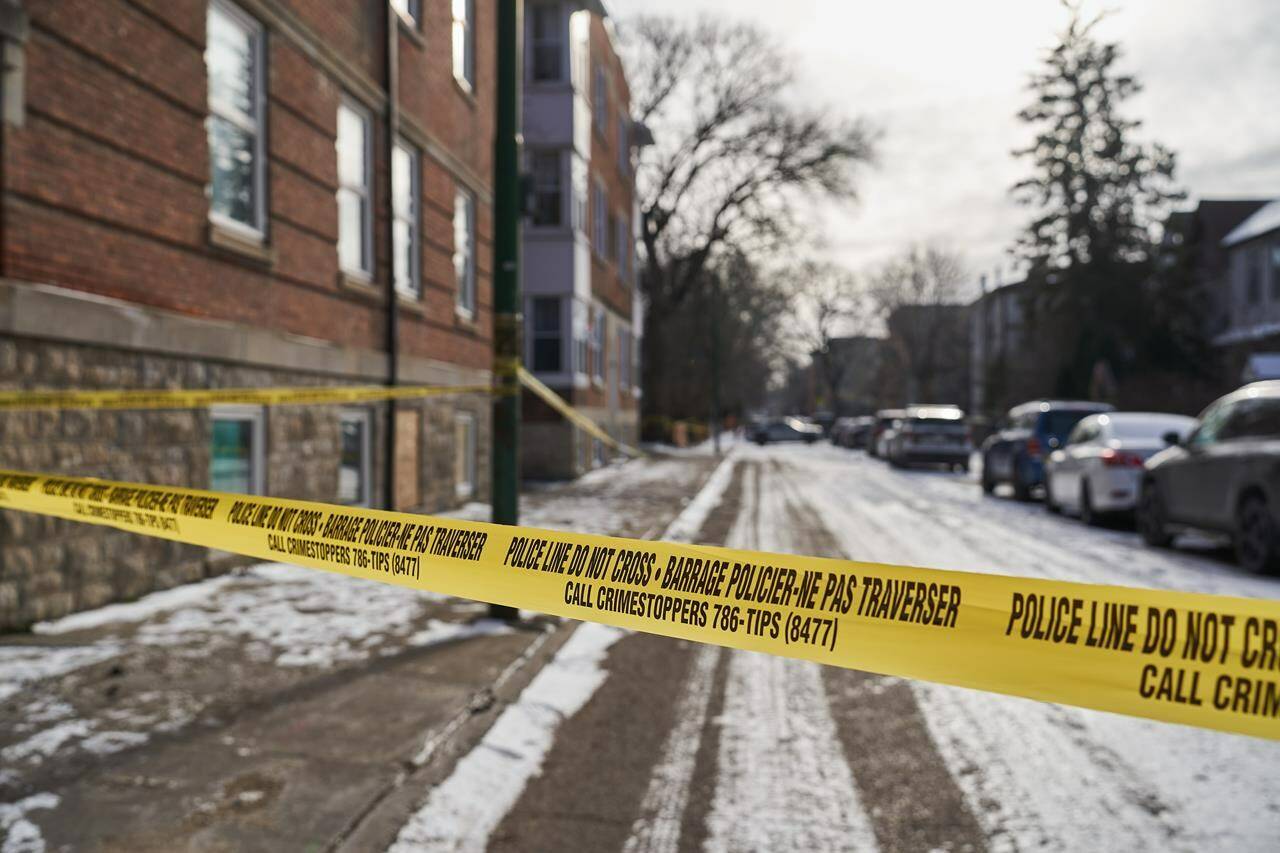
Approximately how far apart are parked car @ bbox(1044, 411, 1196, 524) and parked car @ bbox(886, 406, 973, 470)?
1346 centimetres

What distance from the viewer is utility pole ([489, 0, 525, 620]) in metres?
7.02

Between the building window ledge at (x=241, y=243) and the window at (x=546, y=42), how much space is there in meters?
13.9

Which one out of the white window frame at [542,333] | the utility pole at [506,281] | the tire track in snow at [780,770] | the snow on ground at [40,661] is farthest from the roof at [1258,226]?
the snow on ground at [40,661]

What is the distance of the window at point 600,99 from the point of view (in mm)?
25016

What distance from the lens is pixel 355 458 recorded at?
444 inches

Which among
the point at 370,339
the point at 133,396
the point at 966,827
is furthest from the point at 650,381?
the point at 966,827

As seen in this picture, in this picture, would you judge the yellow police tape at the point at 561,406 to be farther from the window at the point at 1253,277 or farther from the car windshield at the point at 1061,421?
the window at the point at 1253,277

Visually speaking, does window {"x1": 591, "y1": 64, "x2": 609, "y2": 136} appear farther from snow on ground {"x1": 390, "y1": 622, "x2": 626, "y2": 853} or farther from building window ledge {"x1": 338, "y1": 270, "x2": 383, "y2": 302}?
snow on ground {"x1": 390, "y1": 622, "x2": 626, "y2": 853}

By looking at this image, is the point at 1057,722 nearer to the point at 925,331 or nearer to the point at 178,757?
the point at 178,757

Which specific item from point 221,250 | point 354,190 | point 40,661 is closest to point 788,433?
point 354,190

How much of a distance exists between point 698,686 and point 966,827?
2174 mm

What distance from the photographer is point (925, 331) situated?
82.8 meters

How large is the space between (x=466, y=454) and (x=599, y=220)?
12085 millimetres

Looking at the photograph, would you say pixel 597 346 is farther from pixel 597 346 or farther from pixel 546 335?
pixel 546 335
